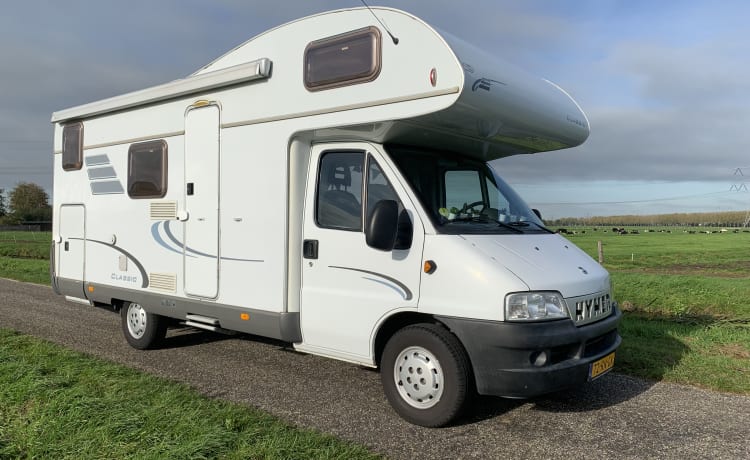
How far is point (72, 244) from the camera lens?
7.76m

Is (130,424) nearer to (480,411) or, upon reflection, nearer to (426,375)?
(426,375)

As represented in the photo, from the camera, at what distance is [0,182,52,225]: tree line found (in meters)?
69.7

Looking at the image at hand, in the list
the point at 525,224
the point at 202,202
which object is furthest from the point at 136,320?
the point at 525,224

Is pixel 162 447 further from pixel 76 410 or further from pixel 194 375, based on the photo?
pixel 194 375

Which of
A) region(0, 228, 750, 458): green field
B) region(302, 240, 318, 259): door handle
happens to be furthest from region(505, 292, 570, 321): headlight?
region(302, 240, 318, 259): door handle

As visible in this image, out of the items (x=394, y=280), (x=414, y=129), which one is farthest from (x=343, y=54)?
(x=394, y=280)

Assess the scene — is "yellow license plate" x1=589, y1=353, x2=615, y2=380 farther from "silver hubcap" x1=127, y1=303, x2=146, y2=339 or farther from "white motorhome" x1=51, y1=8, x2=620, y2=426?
"silver hubcap" x1=127, y1=303, x2=146, y2=339

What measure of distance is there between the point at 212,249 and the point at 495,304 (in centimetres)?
322


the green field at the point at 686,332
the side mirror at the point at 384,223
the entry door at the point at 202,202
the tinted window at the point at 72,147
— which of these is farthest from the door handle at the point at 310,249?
the tinted window at the point at 72,147

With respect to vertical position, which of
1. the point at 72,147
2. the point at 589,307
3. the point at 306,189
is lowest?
the point at 589,307

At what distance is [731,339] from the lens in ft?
23.6

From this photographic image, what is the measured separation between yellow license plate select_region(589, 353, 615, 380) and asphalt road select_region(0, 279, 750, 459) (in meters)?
0.43

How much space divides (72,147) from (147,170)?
183 cm

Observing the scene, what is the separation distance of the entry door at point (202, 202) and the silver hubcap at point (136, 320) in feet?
3.87
